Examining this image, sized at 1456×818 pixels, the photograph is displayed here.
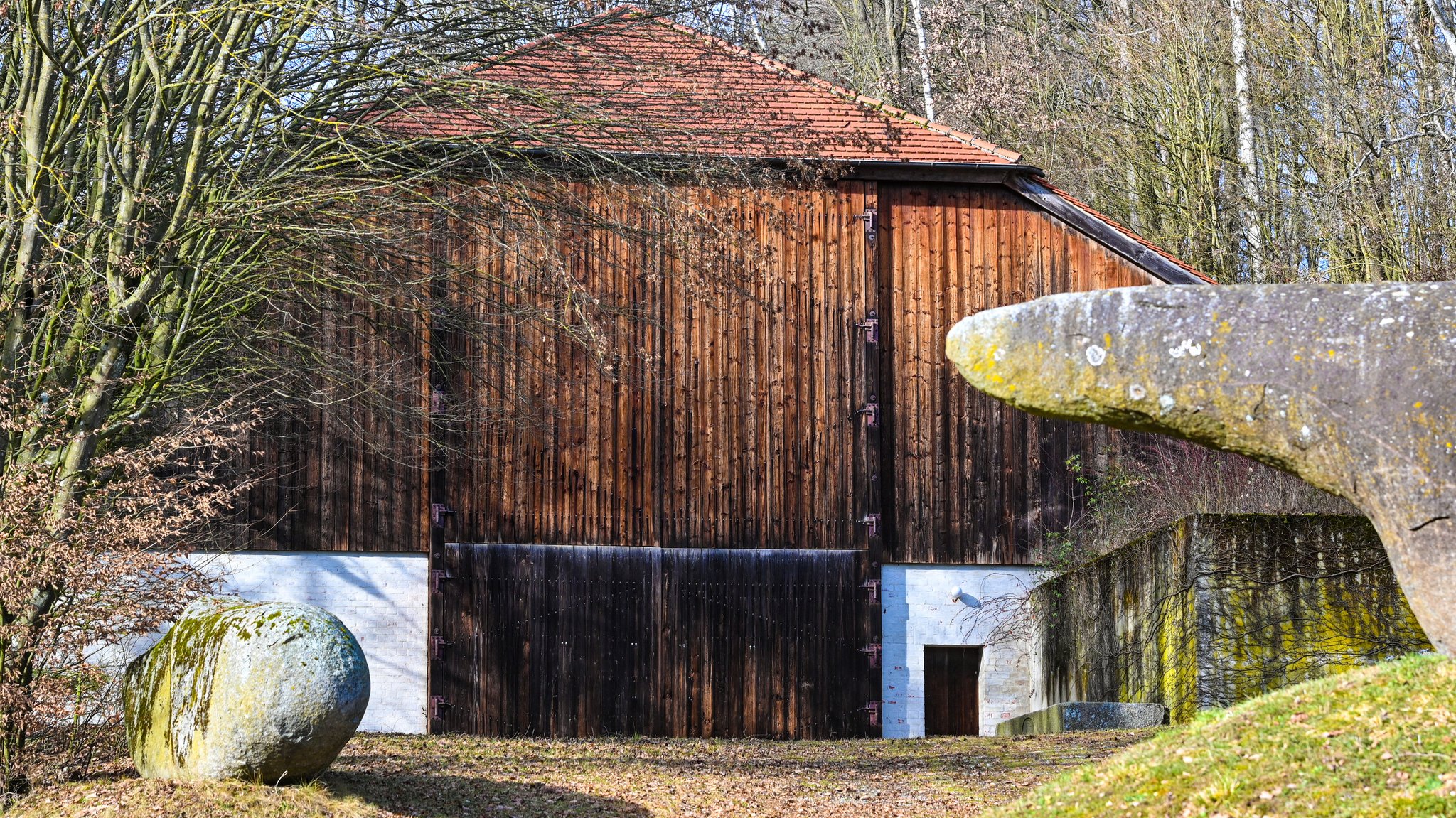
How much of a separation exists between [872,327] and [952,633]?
4017mm

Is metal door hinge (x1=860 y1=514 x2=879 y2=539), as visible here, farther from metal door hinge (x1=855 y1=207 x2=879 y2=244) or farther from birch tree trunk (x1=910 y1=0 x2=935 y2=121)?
birch tree trunk (x1=910 y1=0 x2=935 y2=121)

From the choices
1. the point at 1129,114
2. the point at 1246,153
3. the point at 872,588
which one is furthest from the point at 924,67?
the point at 872,588

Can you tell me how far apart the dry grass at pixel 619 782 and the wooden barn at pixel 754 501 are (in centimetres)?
159

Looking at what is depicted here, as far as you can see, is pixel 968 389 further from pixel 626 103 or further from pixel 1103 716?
pixel 626 103

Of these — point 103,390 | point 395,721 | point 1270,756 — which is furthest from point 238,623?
point 395,721

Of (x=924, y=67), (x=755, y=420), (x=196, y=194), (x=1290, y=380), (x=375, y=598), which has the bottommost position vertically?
(x=375, y=598)

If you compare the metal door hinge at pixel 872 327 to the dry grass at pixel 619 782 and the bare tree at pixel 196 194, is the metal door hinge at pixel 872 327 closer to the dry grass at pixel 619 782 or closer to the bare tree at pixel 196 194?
the bare tree at pixel 196 194

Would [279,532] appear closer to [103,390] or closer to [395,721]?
[395,721]

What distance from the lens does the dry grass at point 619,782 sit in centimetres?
877

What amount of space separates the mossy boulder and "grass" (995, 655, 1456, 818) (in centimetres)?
455

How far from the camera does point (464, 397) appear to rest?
55.7ft

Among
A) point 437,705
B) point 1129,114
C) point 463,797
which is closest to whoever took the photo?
point 463,797

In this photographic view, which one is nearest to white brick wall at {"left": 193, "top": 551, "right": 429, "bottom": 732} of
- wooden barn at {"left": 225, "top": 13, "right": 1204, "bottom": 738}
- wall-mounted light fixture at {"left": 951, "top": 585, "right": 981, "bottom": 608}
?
wooden barn at {"left": 225, "top": 13, "right": 1204, "bottom": 738}

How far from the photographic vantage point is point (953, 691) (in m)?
17.6
